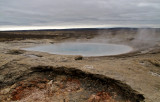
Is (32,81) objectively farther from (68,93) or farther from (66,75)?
(68,93)

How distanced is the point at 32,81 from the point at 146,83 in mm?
4436

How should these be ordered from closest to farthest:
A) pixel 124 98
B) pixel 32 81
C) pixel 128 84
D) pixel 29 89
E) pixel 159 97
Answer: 1. pixel 159 97
2. pixel 124 98
3. pixel 128 84
4. pixel 29 89
5. pixel 32 81

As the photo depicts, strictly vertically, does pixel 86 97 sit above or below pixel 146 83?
below

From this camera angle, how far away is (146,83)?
459 centimetres

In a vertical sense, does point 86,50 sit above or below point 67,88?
above

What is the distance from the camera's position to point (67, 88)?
4.75 m

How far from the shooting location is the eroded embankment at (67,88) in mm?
4141

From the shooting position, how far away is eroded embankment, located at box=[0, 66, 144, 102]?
414 cm

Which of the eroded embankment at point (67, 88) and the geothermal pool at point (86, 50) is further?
the geothermal pool at point (86, 50)

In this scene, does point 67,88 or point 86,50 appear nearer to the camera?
point 67,88

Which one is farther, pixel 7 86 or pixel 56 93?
pixel 7 86

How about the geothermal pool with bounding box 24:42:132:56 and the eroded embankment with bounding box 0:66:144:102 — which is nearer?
the eroded embankment with bounding box 0:66:144:102

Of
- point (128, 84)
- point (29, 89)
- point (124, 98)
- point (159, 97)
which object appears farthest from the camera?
point (29, 89)

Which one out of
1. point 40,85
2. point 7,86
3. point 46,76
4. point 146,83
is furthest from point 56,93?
point 146,83
